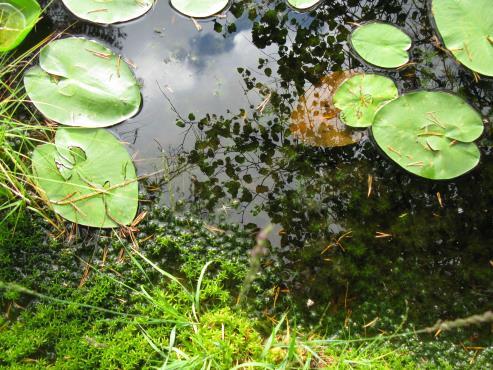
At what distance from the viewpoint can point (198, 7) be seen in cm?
263

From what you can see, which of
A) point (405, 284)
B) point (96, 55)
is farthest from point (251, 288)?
point (96, 55)

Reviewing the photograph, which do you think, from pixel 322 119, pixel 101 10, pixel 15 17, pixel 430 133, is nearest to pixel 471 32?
pixel 430 133

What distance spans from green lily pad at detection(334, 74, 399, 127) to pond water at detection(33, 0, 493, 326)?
143 mm

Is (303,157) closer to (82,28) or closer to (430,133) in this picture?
(430,133)

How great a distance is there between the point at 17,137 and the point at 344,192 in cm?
177

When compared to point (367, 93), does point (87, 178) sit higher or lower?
lower

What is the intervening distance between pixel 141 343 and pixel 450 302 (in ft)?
4.92

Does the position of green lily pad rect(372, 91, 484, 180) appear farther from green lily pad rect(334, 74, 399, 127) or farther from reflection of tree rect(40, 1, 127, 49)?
reflection of tree rect(40, 1, 127, 49)

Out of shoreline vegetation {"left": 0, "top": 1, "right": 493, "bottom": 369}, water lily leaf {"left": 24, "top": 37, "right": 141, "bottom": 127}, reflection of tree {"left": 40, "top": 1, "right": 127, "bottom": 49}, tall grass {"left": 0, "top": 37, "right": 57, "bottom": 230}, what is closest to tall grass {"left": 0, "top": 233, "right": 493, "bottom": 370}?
shoreline vegetation {"left": 0, "top": 1, "right": 493, "bottom": 369}

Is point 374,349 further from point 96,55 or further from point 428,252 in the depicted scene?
point 96,55

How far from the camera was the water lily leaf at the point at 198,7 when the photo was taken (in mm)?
2633

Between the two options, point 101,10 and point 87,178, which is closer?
point 87,178

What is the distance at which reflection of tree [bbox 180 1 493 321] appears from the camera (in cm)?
230

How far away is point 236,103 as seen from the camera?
8.43 feet
